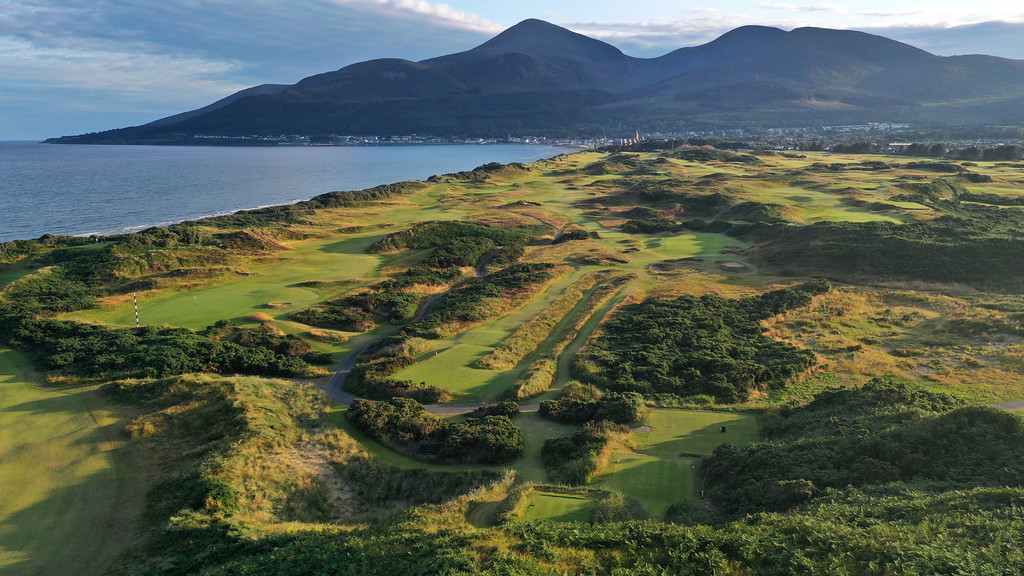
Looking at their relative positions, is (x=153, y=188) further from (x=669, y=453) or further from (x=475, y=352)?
(x=669, y=453)

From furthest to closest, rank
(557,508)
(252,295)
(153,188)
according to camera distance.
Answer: (153,188) < (252,295) < (557,508)

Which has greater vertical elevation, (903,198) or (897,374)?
(903,198)

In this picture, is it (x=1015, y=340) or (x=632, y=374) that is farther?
(x=1015, y=340)

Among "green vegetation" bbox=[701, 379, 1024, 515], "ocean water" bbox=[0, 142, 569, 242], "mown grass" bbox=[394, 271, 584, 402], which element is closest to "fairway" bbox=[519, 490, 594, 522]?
"green vegetation" bbox=[701, 379, 1024, 515]

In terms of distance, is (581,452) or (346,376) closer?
(581,452)

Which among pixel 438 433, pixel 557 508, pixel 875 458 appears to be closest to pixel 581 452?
pixel 557 508

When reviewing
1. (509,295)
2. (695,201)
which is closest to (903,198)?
(695,201)

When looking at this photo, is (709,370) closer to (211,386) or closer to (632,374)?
(632,374)
